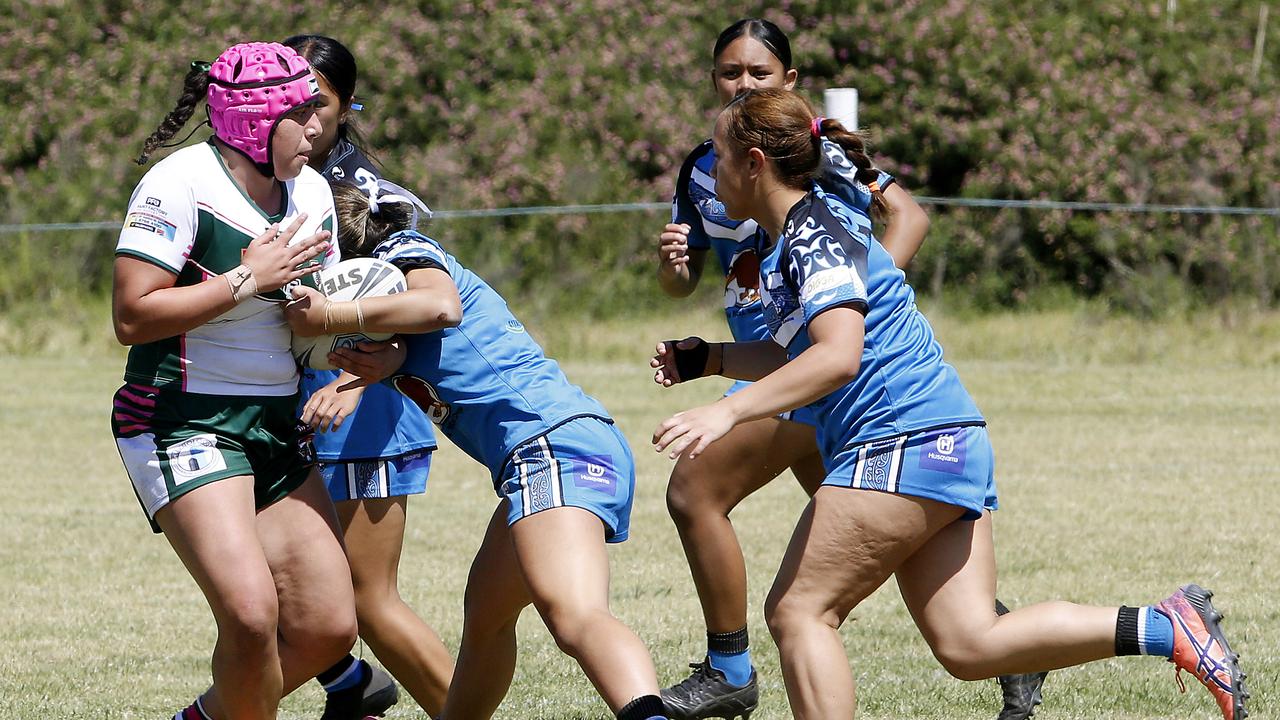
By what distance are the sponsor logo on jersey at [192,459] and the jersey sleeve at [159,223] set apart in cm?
40

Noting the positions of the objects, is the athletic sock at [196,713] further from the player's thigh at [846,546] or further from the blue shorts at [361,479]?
the player's thigh at [846,546]

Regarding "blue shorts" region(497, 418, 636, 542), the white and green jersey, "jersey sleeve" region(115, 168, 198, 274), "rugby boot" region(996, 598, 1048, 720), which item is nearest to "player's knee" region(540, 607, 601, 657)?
"blue shorts" region(497, 418, 636, 542)

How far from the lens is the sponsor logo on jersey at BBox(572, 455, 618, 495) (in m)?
3.89

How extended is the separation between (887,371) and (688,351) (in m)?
0.65

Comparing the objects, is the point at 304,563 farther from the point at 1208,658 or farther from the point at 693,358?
the point at 1208,658

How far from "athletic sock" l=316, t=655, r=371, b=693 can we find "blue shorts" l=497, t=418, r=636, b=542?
3.20 feet

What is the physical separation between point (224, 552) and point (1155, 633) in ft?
7.03

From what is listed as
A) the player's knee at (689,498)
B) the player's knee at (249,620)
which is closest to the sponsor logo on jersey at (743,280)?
the player's knee at (689,498)

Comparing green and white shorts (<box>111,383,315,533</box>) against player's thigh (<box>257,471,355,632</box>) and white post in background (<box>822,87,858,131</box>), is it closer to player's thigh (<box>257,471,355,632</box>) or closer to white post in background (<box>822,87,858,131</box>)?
player's thigh (<box>257,471,355,632</box>)

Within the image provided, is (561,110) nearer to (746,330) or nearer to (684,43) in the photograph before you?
(684,43)

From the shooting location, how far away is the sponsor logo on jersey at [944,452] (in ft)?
12.5

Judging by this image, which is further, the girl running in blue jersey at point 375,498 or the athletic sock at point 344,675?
the athletic sock at point 344,675

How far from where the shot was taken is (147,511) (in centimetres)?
386

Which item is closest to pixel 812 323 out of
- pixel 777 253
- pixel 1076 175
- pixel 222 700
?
pixel 777 253
